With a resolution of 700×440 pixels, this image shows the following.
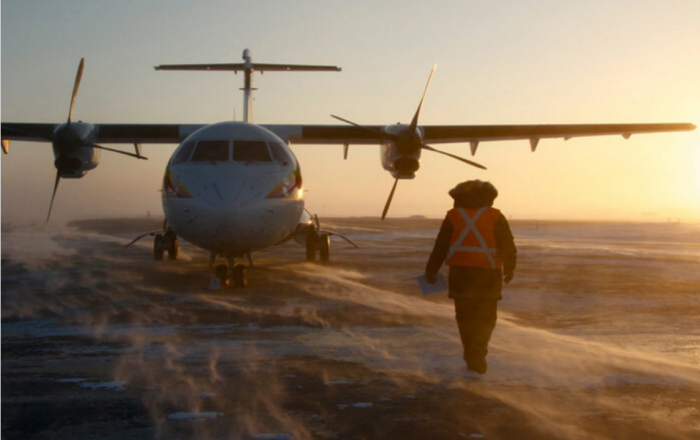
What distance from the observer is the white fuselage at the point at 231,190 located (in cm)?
1027

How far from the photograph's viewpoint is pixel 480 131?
19875 mm

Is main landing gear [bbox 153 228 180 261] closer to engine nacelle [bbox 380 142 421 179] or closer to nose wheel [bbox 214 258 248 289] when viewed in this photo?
nose wheel [bbox 214 258 248 289]

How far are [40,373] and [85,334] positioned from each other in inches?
70.5

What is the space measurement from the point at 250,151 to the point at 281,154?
0.82 m

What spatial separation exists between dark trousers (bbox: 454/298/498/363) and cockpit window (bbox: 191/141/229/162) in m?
6.43

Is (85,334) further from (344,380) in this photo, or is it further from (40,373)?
(344,380)

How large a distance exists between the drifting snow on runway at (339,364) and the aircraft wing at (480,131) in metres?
9.01

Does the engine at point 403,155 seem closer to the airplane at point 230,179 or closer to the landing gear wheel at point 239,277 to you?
the airplane at point 230,179

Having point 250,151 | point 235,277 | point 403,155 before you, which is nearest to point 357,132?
point 403,155

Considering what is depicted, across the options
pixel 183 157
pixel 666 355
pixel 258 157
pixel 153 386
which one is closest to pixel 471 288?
pixel 666 355

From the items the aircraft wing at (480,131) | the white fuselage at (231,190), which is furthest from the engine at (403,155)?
the white fuselage at (231,190)

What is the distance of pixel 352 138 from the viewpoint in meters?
20.1

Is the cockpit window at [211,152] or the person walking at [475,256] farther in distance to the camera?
the cockpit window at [211,152]

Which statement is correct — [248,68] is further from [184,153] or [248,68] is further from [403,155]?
[184,153]
